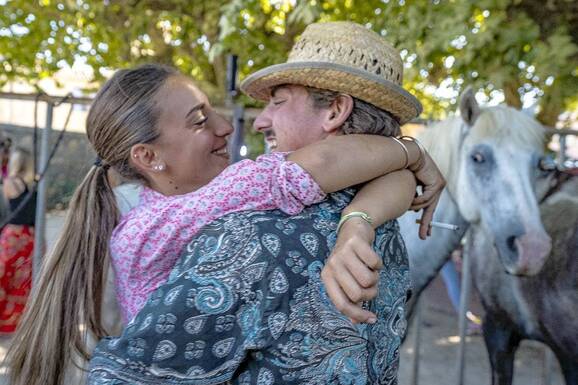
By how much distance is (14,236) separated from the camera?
14.6ft

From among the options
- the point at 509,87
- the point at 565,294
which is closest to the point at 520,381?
the point at 509,87

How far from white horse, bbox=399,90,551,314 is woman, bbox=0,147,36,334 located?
2.86 metres

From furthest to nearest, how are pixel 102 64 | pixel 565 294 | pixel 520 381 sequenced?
pixel 102 64
pixel 520 381
pixel 565 294

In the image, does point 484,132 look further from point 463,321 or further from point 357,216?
point 357,216

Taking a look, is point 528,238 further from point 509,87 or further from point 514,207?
point 509,87

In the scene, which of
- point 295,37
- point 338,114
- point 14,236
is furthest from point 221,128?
point 295,37

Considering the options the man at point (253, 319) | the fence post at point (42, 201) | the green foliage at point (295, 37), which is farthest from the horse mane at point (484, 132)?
the fence post at point (42, 201)

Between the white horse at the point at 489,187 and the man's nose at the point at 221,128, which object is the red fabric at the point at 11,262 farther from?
the man's nose at the point at 221,128

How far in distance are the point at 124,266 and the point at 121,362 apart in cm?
28

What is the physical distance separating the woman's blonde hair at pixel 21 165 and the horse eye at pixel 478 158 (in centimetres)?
333

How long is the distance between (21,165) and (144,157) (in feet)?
12.2

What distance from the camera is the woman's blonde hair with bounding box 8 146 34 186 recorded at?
4.55 metres

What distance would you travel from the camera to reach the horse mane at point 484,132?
257 centimetres

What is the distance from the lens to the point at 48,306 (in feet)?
4.27
